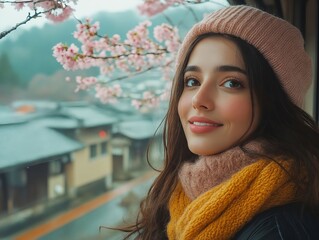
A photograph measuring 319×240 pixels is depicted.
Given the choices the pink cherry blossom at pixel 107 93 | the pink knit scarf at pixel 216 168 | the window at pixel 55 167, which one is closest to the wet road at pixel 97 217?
the window at pixel 55 167

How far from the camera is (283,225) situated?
84cm

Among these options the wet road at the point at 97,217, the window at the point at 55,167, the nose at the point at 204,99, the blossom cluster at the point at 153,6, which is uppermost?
the blossom cluster at the point at 153,6

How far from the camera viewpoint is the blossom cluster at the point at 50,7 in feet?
3.48

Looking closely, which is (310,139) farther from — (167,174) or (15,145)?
(15,145)

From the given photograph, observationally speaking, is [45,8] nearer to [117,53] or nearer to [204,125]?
[117,53]

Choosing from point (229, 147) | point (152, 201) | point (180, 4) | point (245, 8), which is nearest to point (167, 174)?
point (152, 201)

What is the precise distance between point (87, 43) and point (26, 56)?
26 cm

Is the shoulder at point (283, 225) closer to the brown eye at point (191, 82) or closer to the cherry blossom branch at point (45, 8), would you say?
the brown eye at point (191, 82)

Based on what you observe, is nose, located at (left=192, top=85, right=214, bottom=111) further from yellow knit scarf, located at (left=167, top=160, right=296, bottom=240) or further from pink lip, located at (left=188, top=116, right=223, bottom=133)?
yellow knit scarf, located at (left=167, top=160, right=296, bottom=240)

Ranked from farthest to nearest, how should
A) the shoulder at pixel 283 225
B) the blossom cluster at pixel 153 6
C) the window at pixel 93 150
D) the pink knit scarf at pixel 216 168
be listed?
the blossom cluster at pixel 153 6 → the window at pixel 93 150 → the pink knit scarf at pixel 216 168 → the shoulder at pixel 283 225

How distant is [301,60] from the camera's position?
1062mm

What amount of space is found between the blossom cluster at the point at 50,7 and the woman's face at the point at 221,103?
0.47m

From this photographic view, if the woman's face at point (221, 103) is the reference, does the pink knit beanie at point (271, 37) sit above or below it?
above

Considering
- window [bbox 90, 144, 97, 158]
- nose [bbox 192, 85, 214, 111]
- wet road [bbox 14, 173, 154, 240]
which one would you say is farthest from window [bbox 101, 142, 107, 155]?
nose [bbox 192, 85, 214, 111]
